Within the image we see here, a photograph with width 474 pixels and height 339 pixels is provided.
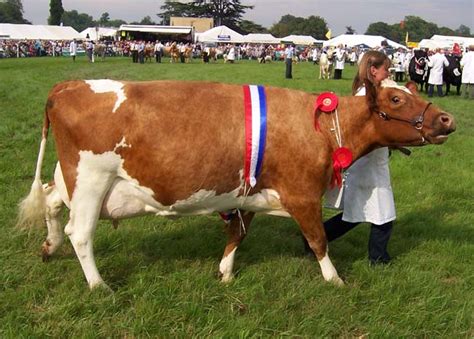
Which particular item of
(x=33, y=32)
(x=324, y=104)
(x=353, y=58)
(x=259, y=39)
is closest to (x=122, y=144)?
(x=324, y=104)

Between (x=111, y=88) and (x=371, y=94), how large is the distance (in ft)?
6.23

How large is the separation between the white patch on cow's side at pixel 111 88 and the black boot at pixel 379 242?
99.6 inches

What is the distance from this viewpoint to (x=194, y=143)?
3.79 m

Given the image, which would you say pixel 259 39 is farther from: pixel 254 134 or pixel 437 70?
pixel 254 134

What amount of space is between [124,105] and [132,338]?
1566mm

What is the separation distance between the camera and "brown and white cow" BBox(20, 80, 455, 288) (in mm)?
3742

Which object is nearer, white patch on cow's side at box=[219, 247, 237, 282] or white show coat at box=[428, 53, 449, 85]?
white patch on cow's side at box=[219, 247, 237, 282]

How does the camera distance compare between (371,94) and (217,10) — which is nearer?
(371,94)

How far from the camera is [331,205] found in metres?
4.59

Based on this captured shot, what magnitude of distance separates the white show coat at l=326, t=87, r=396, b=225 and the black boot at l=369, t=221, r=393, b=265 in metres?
0.18

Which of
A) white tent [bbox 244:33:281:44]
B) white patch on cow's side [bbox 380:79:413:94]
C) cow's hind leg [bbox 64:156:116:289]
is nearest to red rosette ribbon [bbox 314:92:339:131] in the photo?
white patch on cow's side [bbox 380:79:413:94]

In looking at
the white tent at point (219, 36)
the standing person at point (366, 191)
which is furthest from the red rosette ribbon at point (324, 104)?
the white tent at point (219, 36)

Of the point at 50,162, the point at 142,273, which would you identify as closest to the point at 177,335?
the point at 142,273

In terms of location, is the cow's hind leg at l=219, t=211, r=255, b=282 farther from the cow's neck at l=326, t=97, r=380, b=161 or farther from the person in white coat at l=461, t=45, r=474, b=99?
the person in white coat at l=461, t=45, r=474, b=99
